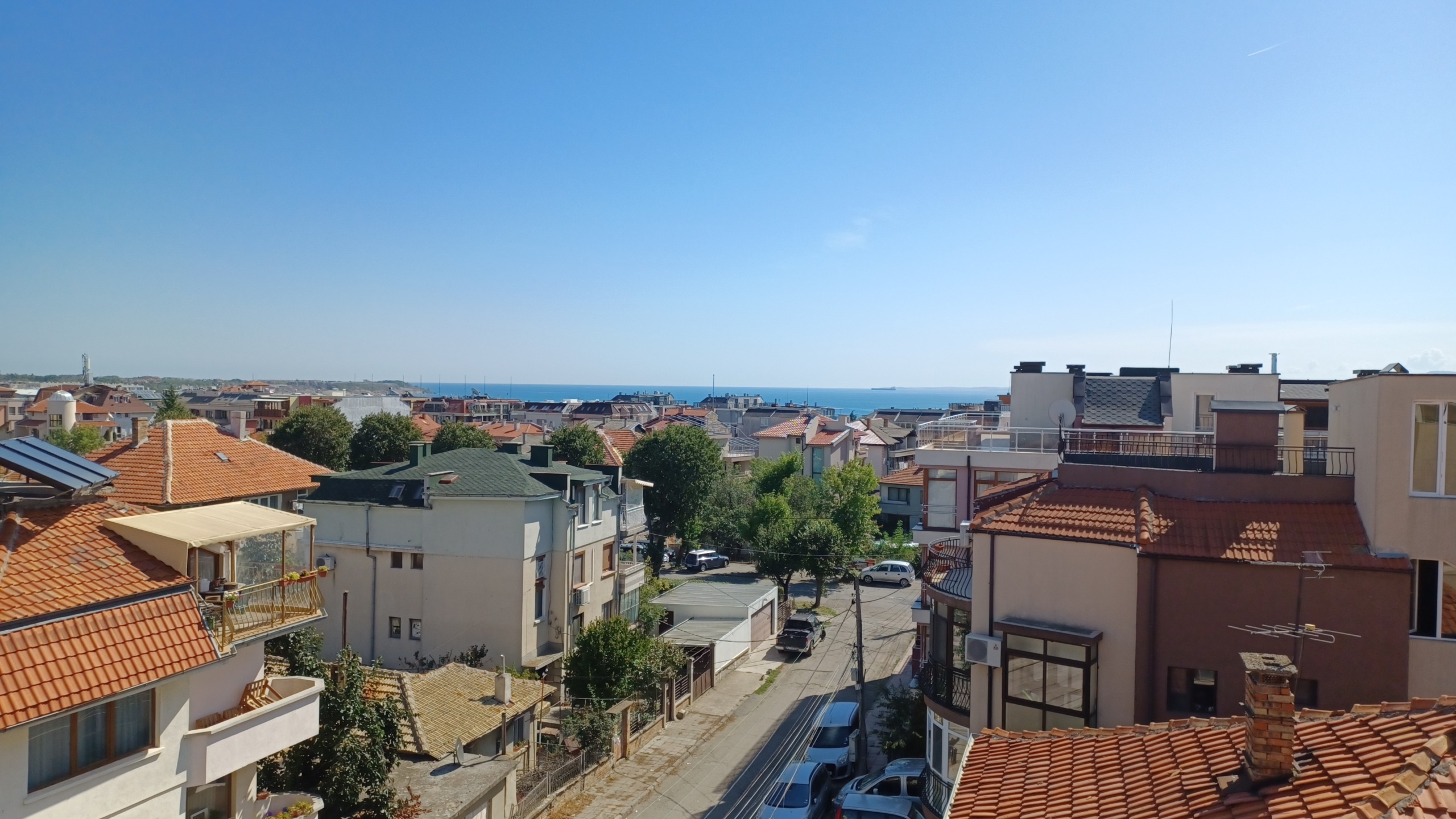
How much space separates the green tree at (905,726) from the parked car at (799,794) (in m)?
1.75

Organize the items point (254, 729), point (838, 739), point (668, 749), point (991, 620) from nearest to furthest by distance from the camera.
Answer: point (254, 729), point (991, 620), point (838, 739), point (668, 749)

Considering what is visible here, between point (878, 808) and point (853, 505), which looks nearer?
point (878, 808)

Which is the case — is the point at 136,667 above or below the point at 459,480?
below

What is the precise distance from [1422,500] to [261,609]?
51.5 feet

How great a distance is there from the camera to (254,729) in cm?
1113

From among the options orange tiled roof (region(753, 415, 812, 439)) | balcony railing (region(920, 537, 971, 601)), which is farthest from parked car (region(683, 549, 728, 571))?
balcony railing (region(920, 537, 971, 601))

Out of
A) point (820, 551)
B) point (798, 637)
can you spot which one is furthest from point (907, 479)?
point (798, 637)

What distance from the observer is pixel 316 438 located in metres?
50.2

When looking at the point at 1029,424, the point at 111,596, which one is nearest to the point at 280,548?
the point at 111,596

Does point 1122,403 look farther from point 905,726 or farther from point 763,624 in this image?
point 763,624

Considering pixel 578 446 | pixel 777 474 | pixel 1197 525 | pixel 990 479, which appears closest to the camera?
pixel 1197 525

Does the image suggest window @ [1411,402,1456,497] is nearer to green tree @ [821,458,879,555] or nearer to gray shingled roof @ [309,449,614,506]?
gray shingled roof @ [309,449,614,506]

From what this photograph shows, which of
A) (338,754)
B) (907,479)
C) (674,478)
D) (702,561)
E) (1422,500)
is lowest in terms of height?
(702,561)

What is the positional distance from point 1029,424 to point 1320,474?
466 inches
